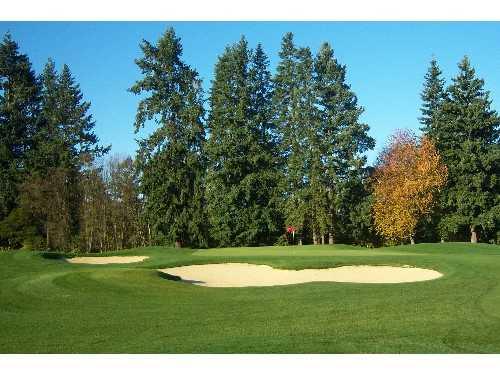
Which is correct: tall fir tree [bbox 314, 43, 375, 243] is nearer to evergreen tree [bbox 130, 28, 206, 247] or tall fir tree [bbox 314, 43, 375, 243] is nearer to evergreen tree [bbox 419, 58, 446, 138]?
evergreen tree [bbox 419, 58, 446, 138]

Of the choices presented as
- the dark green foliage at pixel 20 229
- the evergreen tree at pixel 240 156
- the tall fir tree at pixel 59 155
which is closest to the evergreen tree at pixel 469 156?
the evergreen tree at pixel 240 156

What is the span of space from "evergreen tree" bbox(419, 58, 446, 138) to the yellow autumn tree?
12.1 feet

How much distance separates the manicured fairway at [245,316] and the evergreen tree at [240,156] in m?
19.6

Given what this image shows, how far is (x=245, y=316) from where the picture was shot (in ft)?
26.5

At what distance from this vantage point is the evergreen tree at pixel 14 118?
34.0 meters

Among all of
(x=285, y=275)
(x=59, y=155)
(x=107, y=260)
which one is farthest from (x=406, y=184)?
(x=59, y=155)

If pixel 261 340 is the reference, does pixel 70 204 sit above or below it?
above

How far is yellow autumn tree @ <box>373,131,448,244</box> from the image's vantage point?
98.4 feet
